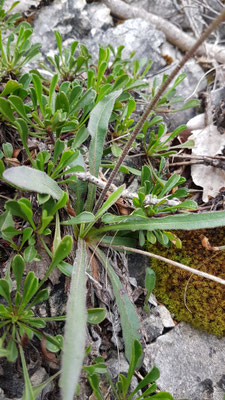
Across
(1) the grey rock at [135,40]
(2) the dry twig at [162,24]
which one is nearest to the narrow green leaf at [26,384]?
(1) the grey rock at [135,40]

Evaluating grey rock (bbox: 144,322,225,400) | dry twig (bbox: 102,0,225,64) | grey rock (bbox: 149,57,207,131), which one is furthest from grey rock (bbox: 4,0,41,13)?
grey rock (bbox: 144,322,225,400)

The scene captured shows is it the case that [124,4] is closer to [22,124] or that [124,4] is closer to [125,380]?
[22,124]

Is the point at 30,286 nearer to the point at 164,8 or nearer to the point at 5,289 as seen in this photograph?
the point at 5,289

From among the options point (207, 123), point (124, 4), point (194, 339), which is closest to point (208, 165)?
point (207, 123)

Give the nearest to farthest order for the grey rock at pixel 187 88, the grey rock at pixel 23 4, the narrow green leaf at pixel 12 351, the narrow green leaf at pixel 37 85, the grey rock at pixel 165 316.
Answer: the narrow green leaf at pixel 12 351 < the narrow green leaf at pixel 37 85 < the grey rock at pixel 165 316 < the grey rock at pixel 187 88 < the grey rock at pixel 23 4

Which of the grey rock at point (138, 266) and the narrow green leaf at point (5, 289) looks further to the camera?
the grey rock at point (138, 266)

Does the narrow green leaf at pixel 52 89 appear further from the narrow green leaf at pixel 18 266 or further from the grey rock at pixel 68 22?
the grey rock at pixel 68 22

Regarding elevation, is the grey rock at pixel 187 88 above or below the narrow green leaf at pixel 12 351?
above

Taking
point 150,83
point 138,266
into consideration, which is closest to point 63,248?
point 138,266
